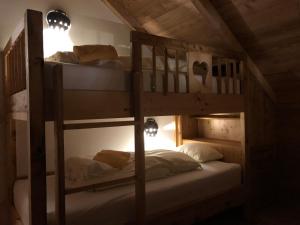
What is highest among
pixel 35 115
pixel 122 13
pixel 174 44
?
pixel 122 13

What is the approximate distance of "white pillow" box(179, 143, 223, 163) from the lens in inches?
119

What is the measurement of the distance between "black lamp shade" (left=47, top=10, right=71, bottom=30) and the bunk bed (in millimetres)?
575

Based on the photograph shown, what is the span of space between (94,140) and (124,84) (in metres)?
1.31

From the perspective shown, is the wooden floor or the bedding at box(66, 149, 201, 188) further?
the wooden floor

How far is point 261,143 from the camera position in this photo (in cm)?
345

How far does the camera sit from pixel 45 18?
282 centimetres

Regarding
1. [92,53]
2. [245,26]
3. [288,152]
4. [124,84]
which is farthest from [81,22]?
[288,152]

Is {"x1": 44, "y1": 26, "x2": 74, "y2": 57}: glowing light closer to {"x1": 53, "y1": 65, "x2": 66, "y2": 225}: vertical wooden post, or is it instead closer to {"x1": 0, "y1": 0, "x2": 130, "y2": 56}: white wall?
{"x1": 0, "y1": 0, "x2": 130, "y2": 56}: white wall

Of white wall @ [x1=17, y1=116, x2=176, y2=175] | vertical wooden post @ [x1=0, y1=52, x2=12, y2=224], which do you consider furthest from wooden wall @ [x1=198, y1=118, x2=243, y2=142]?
vertical wooden post @ [x1=0, y1=52, x2=12, y2=224]

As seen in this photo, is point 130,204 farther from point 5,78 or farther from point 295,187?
point 295,187

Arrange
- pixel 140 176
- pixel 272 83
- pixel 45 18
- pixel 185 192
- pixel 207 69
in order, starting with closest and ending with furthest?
1. pixel 140 176
2. pixel 185 192
3. pixel 207 69
4. pixel 45 18
5. pixel 272 83

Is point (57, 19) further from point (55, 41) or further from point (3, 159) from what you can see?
point (3, 159)

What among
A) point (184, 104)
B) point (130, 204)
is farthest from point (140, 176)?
point (184, 104)

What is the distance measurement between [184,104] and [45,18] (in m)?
1.77
